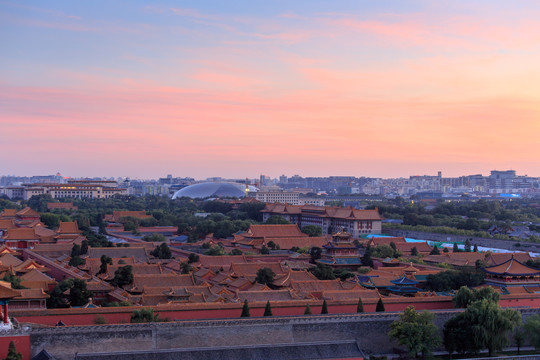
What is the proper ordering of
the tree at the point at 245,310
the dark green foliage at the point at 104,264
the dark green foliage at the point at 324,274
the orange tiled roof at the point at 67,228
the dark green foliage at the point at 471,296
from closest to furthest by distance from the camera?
1. the tree at the point at 245,310
2. the dark green foliage at the point at 471,296
3. the dark green foliage at the point at 324,274
4. the dark green foliage at the point at 104,264
5. the orange tiled roof at the point at 67,228

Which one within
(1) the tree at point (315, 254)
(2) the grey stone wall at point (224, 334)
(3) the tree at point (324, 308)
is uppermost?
(1) the tree at point (315, 254)

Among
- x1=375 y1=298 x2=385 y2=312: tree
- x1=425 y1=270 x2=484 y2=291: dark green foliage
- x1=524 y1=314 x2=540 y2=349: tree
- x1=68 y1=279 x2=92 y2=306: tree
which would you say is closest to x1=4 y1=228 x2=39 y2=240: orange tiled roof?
x1=68 y1=279 x2=92 y2=306: tree

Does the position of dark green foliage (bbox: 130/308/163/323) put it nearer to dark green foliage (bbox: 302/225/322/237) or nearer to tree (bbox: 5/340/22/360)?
tree (bbox: 5/340/22/360)

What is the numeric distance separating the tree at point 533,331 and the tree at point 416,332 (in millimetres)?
2519

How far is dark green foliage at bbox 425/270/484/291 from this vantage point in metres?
20.8

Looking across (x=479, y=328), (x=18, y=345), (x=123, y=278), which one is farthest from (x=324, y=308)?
(x=18, y=345)

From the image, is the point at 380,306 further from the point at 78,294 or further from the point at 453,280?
the point at 78,294

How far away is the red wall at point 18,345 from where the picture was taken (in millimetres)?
12531

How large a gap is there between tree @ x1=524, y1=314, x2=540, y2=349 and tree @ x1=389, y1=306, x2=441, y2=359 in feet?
8.26

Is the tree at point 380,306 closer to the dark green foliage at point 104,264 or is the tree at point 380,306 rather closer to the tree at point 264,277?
the tree at point 264,277

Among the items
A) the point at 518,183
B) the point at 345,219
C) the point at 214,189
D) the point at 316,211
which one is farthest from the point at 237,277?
the point at 518,183

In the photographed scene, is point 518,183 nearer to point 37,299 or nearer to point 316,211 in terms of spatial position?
point 316,211

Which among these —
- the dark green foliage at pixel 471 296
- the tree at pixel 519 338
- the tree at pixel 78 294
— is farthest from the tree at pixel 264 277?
the tree at pixel 519 338

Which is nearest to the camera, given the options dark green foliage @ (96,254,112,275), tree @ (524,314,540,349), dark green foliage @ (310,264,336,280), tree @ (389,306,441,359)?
tree @ (389,306,441,359)
